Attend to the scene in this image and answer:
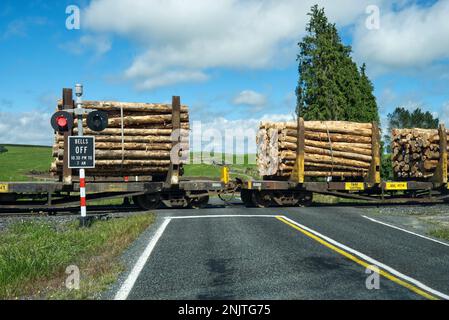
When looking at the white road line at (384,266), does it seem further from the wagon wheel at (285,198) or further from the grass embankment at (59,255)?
the wagon wheel at (285,198)

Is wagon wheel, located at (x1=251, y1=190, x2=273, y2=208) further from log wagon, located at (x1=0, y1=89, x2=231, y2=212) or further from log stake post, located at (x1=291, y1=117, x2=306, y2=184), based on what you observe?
log stake post, located at (x1=291, y1=117, x2=306, y2=184)

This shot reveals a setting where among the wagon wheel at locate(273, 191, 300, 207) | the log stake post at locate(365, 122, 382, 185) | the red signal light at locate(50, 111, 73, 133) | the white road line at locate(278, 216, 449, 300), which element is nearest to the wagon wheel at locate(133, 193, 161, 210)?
the wagon wheel at locate(273, 191, 300, 207)

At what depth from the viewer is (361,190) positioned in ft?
58.0

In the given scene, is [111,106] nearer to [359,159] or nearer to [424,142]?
[359,159]

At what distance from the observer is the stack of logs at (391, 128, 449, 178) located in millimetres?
18062

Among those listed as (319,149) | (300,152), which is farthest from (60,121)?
(319,149)

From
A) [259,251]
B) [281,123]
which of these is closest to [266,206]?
[281,123]

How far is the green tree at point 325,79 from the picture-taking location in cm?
3447


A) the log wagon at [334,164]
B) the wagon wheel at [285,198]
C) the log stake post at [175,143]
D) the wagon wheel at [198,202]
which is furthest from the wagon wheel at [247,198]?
the log stake post at [175,143]

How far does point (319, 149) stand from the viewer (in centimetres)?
1669

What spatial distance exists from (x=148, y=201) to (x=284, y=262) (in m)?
9.40
